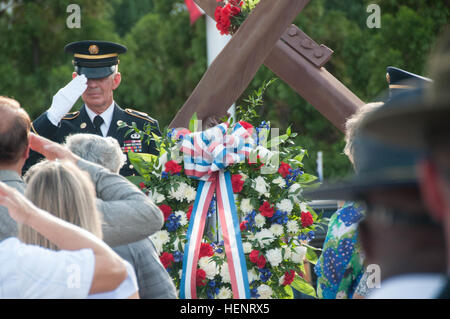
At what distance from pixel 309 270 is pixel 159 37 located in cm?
909

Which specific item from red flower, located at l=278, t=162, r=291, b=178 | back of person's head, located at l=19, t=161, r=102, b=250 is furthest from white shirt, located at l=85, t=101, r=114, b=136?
back of person's head, located at l=19, t=161, r=102, b=250

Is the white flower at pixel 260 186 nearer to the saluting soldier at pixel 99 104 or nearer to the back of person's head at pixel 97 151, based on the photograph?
the back of person's head at pixel 97 151

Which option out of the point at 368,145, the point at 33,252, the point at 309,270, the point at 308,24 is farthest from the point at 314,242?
the point at 308,24

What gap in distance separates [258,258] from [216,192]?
0.37m

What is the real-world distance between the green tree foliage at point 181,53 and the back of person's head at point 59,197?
30.3 feet

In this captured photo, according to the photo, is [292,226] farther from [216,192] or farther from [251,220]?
[216,192]

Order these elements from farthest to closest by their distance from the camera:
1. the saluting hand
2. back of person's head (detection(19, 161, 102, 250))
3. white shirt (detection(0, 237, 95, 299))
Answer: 1. the saluting hand
2. back of person's head (detection(19, 161, 102, 250))
3. white shirt (detection(0, 237, 95, 299))

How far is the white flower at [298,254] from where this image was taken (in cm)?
311

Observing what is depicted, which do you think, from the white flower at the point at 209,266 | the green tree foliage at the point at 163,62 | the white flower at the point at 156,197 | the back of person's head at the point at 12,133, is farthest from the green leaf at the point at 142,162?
the green tree foliage at the point at 163,62

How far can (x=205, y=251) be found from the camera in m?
3.04

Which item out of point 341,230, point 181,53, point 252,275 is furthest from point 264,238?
point 181,53

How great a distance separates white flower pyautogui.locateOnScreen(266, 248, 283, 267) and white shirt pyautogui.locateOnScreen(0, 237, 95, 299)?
129 centimetres

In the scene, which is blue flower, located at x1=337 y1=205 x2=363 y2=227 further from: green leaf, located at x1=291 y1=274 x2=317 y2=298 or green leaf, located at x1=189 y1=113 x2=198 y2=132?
green leaf, located at x1=189 y1=113 x2=198 y2=132

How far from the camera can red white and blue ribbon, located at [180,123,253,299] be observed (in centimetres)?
294
